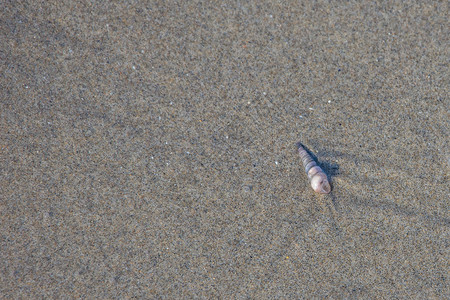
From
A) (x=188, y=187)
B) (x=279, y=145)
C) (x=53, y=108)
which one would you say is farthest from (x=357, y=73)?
(x=53, y=108)

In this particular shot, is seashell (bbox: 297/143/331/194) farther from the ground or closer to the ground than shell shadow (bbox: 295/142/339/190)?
closer to the ground

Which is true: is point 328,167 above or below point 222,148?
above

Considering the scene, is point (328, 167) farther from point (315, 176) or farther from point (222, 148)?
point (222, 148)

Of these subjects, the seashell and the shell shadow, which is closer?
the seashell

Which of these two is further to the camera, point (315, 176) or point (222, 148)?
point (222, 148)

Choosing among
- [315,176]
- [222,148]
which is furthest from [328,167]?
[222,148]
